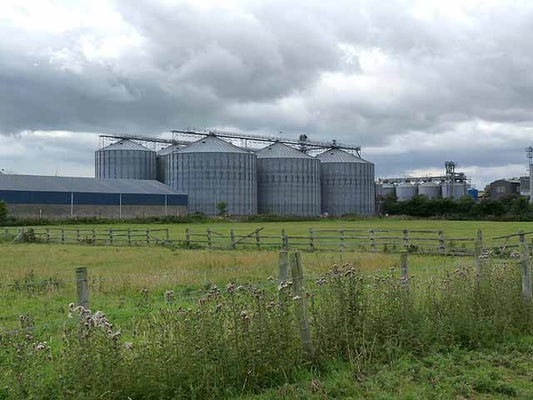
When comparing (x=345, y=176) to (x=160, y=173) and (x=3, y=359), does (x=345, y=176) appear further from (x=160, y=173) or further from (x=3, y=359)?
(x=3, y=359)

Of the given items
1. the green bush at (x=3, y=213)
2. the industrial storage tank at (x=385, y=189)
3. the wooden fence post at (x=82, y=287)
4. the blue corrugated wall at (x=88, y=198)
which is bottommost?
the wooden fence post at (x=82, y=287)

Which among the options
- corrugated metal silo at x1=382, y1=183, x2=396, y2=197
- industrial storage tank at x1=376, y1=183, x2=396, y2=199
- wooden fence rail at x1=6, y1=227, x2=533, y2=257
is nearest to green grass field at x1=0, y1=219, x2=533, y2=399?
wooden fence rail at x1=6, y1=227, x2=533, y2=257

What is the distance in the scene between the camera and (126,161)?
112 m

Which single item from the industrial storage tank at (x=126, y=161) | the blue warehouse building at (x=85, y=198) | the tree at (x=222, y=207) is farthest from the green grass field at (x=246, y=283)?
the industrial storage tank at (x=126, y=161)

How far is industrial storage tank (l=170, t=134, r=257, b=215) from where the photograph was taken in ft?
338

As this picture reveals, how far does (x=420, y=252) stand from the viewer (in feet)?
95.8

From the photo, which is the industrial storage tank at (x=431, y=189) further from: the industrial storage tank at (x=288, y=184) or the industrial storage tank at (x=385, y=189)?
the industrial storage tank at (x=288, y=184)

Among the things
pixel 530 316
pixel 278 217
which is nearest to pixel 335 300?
Answer: pixel 530 316

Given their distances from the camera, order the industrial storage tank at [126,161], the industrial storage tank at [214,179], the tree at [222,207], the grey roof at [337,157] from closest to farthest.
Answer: the tree at [222,207] < the industrial storage tank at [214,179] < the industrial storage tank at [126,161] < the grey roof at [337,157]

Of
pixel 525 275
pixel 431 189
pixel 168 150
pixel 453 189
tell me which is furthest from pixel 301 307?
pixel 431 189

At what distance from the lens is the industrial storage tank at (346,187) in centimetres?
11600

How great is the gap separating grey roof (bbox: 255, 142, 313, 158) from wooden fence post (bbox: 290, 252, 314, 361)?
10404 cm

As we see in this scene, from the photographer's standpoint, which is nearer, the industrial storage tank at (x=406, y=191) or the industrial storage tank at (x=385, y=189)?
the industrial storage tank at (x=385, y=189)

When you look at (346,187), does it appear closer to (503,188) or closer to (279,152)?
(279,152)
